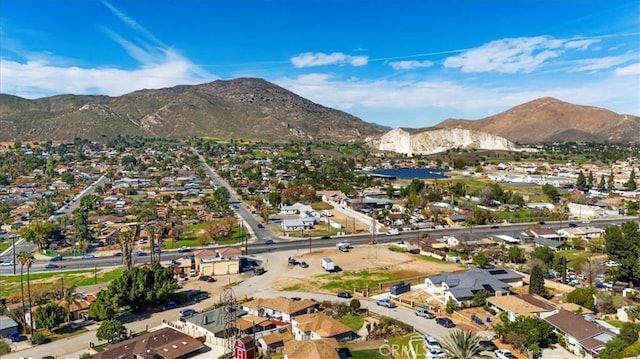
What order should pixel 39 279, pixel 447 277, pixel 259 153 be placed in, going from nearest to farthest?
pixel 447 277, pixel 39 279, pixel 259 153

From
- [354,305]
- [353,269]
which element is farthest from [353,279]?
[354,305]

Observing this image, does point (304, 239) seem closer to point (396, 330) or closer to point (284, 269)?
point (284, 269)

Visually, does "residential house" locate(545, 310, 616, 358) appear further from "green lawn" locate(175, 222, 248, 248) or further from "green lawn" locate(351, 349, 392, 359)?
"green lawn" locate(175, 222, 248, 248)

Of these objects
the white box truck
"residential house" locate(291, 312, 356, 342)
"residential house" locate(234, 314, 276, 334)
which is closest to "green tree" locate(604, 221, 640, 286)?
the white box truck

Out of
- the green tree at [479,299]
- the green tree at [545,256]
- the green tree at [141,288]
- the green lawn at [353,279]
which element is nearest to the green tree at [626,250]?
the green tree at [545,256]

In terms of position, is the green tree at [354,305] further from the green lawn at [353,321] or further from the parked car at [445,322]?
the parked car at [445,322]

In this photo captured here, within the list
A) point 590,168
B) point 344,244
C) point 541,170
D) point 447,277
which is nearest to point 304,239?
point 344,244
